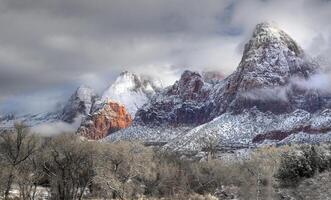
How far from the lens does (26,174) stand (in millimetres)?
83562

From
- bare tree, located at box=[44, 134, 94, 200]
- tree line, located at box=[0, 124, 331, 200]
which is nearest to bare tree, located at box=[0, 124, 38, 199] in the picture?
tree line, located at box=[0, 124, 331, 200]

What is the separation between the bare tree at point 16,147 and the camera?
84.2m

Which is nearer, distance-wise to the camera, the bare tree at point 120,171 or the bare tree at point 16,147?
the bare tree at point 16,147

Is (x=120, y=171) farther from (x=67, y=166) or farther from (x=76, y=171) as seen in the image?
(x=67, y=166)

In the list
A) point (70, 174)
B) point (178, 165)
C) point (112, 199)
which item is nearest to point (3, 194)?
point (70, 174)

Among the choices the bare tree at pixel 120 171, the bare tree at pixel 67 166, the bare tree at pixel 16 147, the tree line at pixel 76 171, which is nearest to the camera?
the tree line at pixel 76 171

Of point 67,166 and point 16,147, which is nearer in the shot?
point 67,166

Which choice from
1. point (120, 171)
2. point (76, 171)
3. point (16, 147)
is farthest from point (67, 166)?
point (120, 171)

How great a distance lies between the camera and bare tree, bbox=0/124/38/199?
8425 centimetres

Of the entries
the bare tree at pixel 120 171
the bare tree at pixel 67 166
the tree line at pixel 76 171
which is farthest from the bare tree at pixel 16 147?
the bare tree at pixel 120 171

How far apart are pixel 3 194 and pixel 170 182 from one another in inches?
1872

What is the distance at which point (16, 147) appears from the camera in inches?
3430

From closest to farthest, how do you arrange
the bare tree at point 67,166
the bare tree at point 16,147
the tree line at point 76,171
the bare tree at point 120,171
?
1. the tree line at point 76,171
2. the bare tree at point 16,147
3. the bare tree at point 67,166
4. the bare tree at point 120,171

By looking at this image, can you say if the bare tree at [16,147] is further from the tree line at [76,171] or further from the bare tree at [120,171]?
the bare tree at [120,171]
